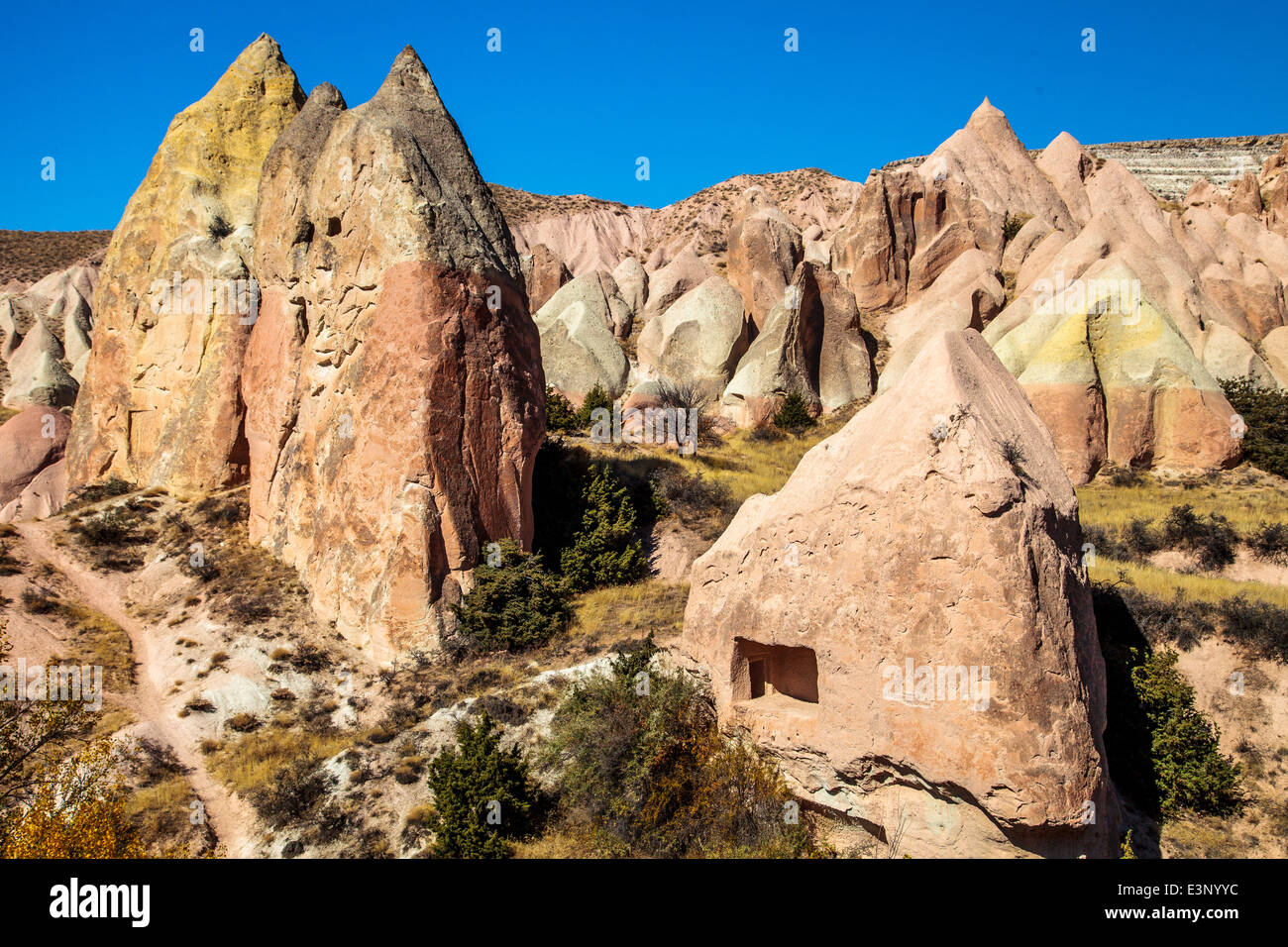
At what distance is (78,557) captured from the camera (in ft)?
47.1

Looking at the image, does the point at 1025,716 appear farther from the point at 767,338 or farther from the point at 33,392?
the point at 33,392

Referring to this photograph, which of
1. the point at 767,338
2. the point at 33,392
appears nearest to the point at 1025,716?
the point at 767,338

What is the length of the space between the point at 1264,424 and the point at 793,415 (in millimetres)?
11884

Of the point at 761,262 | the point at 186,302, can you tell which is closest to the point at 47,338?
the point at 186,302

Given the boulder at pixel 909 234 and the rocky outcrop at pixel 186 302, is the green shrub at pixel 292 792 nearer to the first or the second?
the rocky outcrop at pixel 186 302

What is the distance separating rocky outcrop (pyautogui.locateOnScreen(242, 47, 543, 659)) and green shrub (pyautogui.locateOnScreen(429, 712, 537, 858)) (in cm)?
325

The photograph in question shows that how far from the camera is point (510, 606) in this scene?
12.0m

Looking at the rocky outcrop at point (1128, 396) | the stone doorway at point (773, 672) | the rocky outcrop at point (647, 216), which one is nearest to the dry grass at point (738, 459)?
the rocky outcrop at point (1128, 396)

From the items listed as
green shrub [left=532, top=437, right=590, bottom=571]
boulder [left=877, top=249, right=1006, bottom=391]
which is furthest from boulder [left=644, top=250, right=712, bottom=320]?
green shrub [left=532, top=437, right=590, bottom=571]

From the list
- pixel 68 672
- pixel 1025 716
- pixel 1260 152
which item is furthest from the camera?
pixel 1260 152

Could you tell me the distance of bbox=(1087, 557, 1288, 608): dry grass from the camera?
12.0 m

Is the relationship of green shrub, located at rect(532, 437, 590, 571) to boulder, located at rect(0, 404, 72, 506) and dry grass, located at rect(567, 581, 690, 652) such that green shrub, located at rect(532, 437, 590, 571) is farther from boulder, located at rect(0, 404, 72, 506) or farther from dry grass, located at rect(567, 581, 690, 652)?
boulder, located at rect(0, 404, 72, 506)
